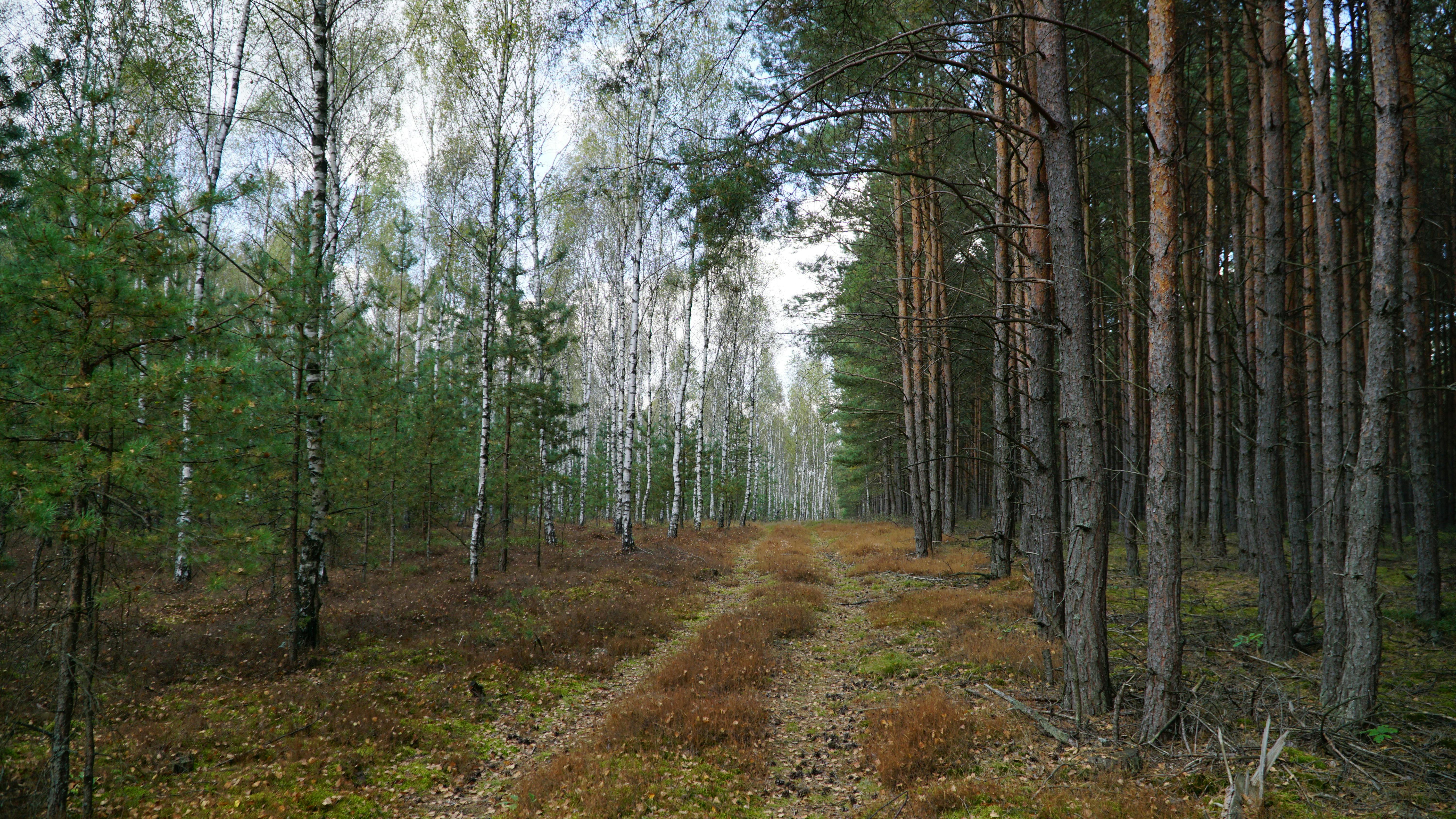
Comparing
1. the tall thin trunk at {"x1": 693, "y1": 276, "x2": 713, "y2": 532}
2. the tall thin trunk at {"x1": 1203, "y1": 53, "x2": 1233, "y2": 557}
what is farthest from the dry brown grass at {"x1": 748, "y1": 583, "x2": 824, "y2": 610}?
the tall thin trunk at {"x1": 693, "y1": 276, "x2": 713, "y2": 532}

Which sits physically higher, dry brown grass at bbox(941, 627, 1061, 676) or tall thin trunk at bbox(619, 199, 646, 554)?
tall thin trunk at bbox(619, 199, 646, 554)

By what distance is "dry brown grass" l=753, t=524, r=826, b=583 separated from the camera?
1570 centimetres

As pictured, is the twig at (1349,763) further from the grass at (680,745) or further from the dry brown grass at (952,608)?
the dry brown grass at (952,608)

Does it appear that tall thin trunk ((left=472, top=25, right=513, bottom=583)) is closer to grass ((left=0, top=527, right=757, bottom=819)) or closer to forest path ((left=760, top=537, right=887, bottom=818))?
grass ((left=0, top=527, right=757, bottom=819))

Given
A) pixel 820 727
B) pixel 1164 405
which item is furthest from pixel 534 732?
pixel 1164 405

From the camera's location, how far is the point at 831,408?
52.8ft

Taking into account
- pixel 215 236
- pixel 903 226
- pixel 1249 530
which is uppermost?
pixel 903 226

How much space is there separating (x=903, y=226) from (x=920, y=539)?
910 centimetres

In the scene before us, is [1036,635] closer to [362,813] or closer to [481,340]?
[362,813]

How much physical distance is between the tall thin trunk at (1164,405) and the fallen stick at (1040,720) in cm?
63

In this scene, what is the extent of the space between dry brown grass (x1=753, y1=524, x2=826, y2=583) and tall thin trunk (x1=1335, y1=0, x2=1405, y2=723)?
1070 centimetres

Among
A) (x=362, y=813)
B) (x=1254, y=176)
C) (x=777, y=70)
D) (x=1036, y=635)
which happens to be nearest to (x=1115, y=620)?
(x=1036, y=635)

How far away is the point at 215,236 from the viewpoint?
1455 cm

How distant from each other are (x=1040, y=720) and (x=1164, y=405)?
3076 mm
